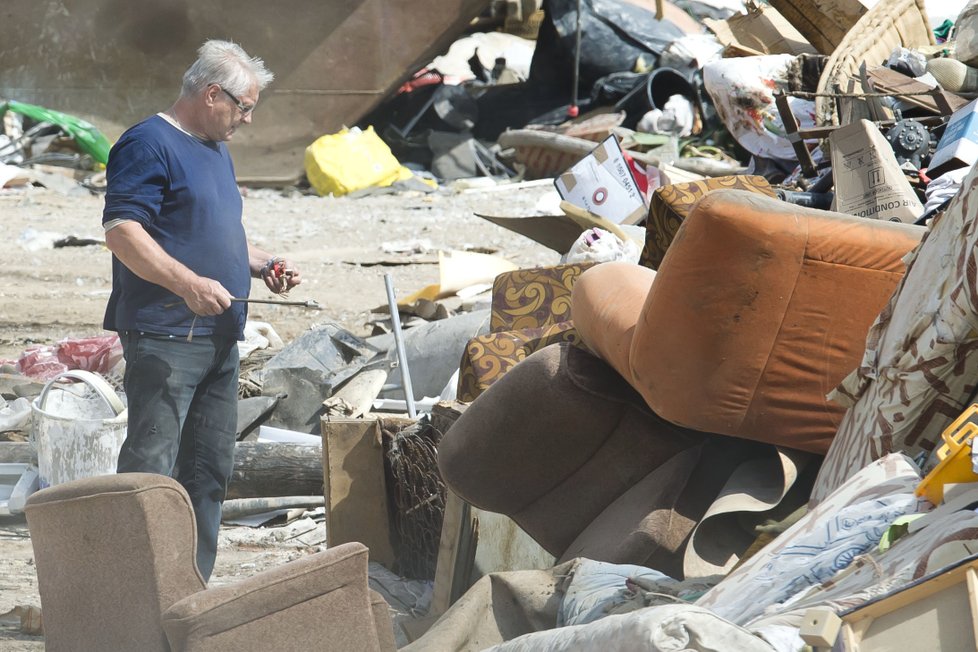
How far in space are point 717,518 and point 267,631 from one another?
1.08 meters

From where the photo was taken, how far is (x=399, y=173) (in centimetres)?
1035

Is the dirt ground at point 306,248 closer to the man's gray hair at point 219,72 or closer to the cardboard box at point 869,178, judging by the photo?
the man's gray hair at point 219,72

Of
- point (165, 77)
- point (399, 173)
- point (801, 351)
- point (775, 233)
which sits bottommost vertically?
point (399, 173)

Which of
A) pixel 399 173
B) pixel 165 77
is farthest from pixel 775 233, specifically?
pixel 165 77

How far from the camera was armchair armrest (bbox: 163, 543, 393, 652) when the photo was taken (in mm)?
2006

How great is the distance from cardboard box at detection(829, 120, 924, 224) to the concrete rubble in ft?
0.04

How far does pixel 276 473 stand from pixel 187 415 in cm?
96

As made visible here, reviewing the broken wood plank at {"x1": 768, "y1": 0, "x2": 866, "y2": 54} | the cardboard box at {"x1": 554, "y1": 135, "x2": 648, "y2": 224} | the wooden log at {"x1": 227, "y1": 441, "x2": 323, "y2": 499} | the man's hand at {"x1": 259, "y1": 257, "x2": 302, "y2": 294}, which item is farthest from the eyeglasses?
the broken wood plank at {"x1": 768, "y1": 0, "x2": 866, "y2": 54}

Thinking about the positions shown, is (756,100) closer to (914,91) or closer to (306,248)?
(914,91)

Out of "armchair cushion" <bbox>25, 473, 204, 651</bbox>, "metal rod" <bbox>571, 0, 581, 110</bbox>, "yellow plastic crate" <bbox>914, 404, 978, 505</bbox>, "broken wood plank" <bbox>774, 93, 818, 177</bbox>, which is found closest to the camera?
"yellow plastic crate" <bbox>914, 404, 978, 505</bbox>

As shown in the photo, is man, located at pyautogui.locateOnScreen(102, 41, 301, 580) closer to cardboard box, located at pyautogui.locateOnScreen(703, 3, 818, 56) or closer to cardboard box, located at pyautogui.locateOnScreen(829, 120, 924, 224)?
cardboard box, located at pyautogui.locateOnScreen(829, 120, 924, 224)

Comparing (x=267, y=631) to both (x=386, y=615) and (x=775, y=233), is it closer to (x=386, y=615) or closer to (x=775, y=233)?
(x=386, y=615)

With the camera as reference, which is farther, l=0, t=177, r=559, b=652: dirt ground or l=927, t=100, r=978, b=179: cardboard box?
l=0, t=177, r=559, b=652: dirt ground

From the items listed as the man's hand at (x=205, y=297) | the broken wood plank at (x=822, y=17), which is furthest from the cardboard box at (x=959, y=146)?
the man's hand at (x=205, y=297)
